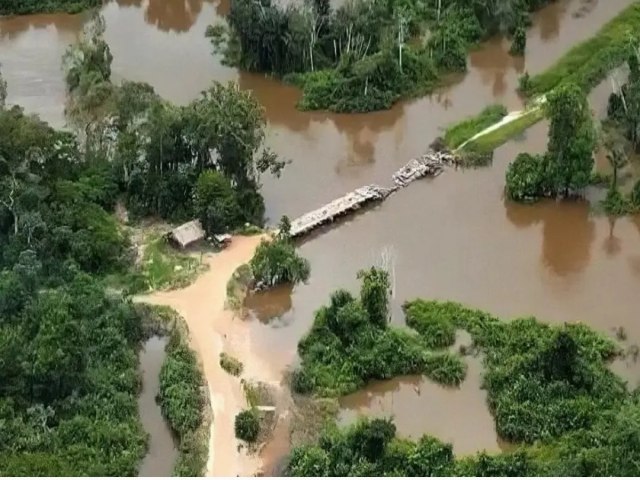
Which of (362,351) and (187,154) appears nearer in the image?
(362,351)

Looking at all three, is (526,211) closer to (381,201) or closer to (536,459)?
(381,201)

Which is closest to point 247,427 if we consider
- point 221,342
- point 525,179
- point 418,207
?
point 221,342

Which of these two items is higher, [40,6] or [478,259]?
[40,6]

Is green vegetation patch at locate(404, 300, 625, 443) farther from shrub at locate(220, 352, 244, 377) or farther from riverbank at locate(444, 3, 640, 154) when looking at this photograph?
riverbank at locate(444, 3, 640, 154)

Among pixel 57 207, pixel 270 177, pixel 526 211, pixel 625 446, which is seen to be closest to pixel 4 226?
pixel 57 207

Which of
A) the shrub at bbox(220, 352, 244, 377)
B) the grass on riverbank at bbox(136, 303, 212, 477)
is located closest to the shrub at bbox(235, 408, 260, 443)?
the grass on riverbank at bbox(136, 303, 212, 477)

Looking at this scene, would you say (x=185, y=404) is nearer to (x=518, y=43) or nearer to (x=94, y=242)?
(x=94, y=242)
